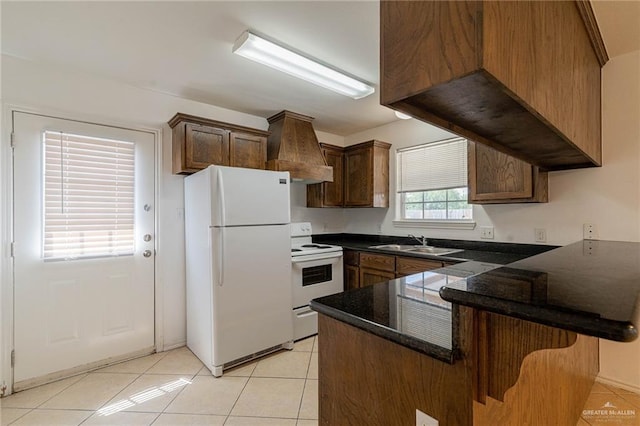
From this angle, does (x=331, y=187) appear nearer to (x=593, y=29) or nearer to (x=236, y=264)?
(x=236, y=264)

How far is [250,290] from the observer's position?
104 inches

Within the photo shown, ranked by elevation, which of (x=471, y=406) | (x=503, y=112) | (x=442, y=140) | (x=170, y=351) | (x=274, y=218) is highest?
(x=442, y=140)

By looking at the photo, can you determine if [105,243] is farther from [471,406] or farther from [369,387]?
[471,406]

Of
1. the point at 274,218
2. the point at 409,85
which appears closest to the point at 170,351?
the point at 274,218

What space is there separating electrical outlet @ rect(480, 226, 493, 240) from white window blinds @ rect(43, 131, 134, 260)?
3438 mm

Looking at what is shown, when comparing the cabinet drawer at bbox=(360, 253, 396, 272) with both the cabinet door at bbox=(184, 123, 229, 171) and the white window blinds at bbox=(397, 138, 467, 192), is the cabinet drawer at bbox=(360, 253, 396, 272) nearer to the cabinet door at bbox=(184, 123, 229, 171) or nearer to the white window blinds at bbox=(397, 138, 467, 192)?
the white window blinds at bbox=(397, 138, 467, 192)

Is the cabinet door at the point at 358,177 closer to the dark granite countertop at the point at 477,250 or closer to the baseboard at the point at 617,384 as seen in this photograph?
the dark granite countertop at the point at 477,250

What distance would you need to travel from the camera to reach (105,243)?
263cm

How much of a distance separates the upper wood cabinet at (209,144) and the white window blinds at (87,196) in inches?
18.0

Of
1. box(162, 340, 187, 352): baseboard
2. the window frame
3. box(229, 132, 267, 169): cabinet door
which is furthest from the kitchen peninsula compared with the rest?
box(162, 340, 187, 352): baseboard

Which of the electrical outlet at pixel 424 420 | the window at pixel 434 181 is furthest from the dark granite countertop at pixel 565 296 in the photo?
the window at pixel 434 181

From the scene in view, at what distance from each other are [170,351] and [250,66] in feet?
9.01

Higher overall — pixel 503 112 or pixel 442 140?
pixel 442 140

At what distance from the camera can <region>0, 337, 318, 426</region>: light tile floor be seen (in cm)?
191
